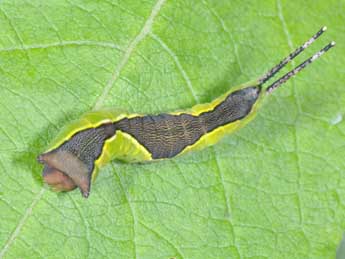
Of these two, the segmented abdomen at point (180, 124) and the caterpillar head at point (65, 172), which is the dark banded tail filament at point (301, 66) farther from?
the caterpillar head at point (65, 172)

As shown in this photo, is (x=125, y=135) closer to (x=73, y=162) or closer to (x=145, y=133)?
(x=145, y=133)

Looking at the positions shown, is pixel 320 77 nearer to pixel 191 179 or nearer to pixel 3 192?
pixel 191 179

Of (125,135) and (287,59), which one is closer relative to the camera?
(125,135)

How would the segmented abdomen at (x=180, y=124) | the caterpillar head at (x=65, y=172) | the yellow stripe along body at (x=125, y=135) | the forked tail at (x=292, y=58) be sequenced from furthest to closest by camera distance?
the forked tail at (x=292, y=58), the segmented abdomen at (x=180, y=124), the yellow stripe along body at (x=125, y=135), the caterpillar head at (x=65, y=172)

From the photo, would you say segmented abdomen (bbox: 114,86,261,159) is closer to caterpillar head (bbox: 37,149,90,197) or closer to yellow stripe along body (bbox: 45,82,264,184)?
yellow stripe along body (bbox: 45,82,264,184)

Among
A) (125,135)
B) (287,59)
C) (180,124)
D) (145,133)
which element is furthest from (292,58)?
(125,135)

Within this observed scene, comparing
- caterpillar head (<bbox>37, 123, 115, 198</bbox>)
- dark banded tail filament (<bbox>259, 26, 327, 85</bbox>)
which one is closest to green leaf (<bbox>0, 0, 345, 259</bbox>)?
dark banded tail filament (<bbox>259, 26, 327, 85</bbox>)

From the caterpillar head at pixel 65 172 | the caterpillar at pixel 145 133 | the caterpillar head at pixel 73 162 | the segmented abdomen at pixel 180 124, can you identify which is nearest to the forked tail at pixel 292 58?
the caterpillar at pixel 145 133
